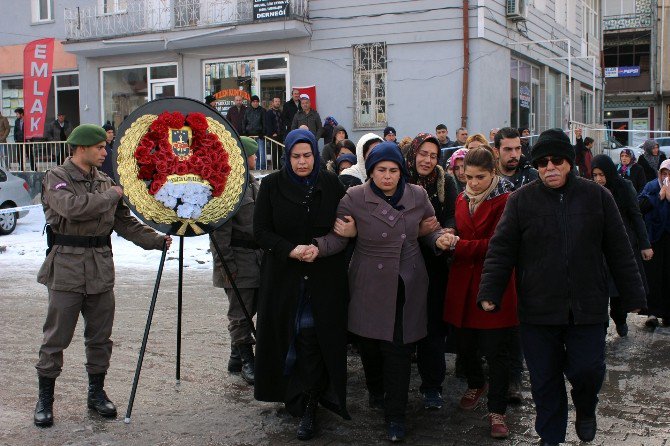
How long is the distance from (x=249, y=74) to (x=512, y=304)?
14.8 m

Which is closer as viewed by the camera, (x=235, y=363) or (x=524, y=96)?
(x=235, y=363)

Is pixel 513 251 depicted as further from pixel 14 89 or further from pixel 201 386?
pixel 14 89

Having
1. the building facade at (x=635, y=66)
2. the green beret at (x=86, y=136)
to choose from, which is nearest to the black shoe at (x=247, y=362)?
the green beret at (x=86, y=136)

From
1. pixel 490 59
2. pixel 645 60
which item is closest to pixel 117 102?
pixel 490 59

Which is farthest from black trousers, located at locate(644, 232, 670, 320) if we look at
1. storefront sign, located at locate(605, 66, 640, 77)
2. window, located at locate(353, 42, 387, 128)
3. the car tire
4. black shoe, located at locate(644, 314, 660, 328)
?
storefront sign, located at locate(605, 66, 640, 77)

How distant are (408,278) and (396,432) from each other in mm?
998

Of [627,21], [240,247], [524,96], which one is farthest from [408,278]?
[627,21]

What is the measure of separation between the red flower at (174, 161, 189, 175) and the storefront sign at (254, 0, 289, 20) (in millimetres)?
12458

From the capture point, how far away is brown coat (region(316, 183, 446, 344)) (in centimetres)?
508

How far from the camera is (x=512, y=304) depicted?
5215 millimetres

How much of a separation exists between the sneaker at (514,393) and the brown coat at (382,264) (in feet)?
3.27

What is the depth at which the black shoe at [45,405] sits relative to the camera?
5305mm

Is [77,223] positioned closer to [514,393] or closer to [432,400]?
[432,400]

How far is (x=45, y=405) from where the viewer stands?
17.6 ft
